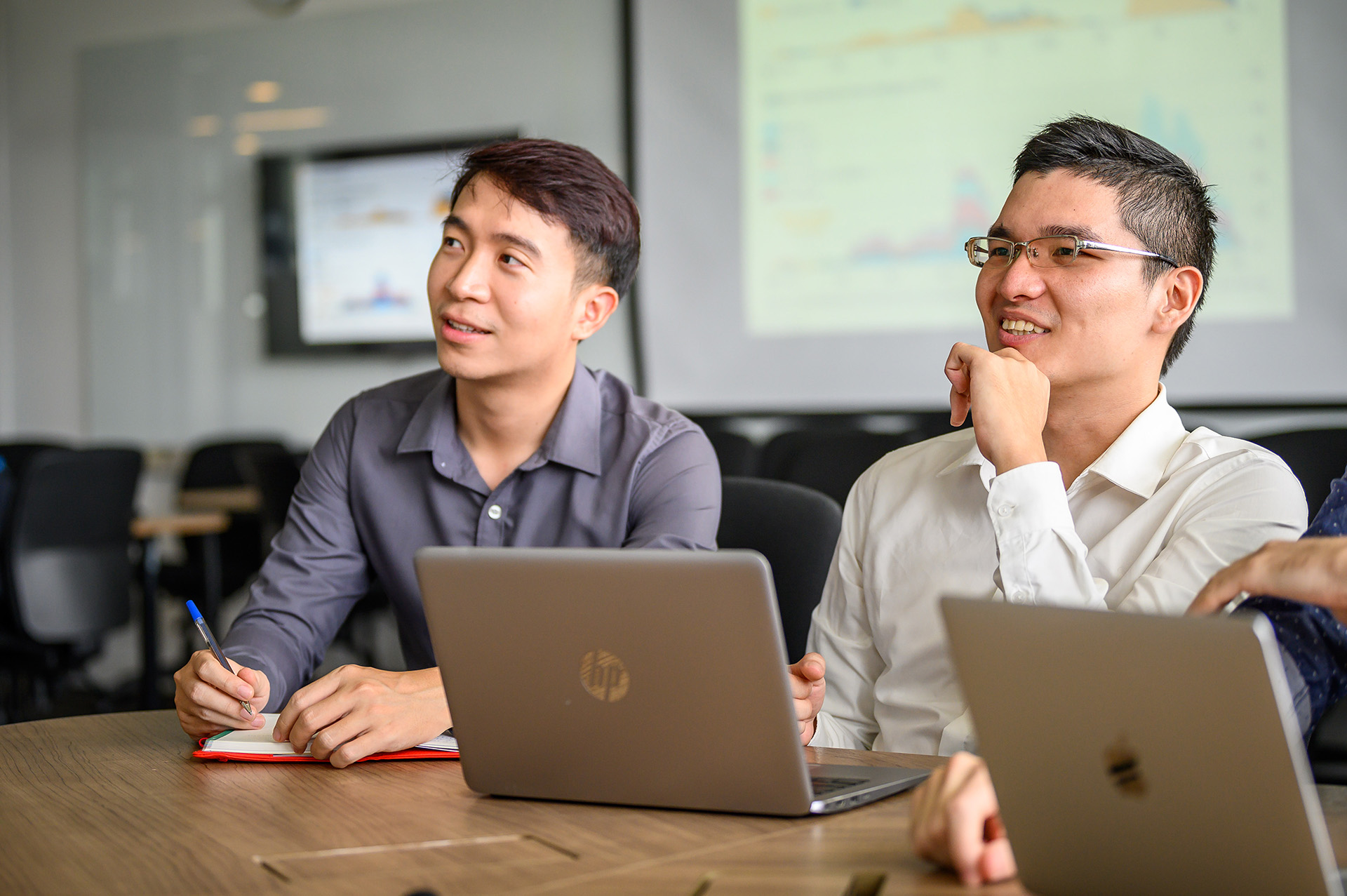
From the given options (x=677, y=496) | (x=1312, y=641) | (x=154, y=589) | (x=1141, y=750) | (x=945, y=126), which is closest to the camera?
(x=1141, y=750)

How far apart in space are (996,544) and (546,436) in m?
0.70

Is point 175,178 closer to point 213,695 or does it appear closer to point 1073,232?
point 213,695

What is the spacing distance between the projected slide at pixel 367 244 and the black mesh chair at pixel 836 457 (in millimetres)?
2314

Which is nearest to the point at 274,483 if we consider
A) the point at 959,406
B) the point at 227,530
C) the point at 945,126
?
the point at 227,530

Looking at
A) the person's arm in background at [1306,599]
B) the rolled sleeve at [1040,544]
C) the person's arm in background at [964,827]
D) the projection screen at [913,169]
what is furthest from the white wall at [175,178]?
the person's arm in background at [964,827]

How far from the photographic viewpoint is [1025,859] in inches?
31.1

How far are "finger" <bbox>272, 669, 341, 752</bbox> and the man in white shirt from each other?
521mm

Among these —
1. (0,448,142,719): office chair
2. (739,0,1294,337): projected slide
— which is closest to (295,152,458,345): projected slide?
(0,448,142,719): office chair

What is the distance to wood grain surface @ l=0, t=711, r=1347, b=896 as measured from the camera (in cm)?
84

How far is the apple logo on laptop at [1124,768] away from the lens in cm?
71

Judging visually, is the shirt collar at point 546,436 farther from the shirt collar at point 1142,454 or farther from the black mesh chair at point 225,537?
the black mesh chair at point 225,537

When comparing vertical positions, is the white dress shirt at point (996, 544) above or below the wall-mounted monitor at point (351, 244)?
below

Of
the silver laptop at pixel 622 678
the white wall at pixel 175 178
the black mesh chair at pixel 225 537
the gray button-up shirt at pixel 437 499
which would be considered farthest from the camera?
the white wall at pixel 175 178

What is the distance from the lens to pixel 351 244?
4.95 meters
